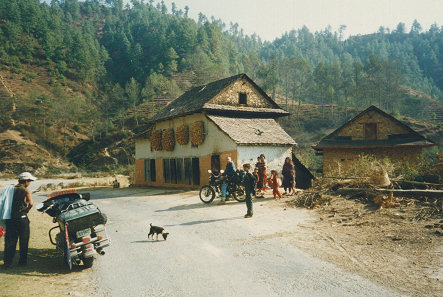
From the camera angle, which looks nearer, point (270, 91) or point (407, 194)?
point (407, 194)

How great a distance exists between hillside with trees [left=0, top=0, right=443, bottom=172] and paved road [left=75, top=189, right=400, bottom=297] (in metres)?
57.1

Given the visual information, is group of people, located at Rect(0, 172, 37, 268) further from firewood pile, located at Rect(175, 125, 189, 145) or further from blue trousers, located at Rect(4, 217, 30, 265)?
firewood pile, located at Rect(175, 125, 189, 145)

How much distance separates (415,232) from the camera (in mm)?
7914

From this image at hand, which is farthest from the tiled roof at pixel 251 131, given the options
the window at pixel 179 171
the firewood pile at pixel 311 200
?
the firewood pile at pixel 311 200

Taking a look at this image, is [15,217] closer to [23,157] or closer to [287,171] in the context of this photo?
[287,171]

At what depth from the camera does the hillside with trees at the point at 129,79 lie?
246 feet

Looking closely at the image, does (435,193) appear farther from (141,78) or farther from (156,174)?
(141,78)

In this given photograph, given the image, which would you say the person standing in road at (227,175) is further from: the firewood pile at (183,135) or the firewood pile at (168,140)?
the firewood pile at (168,140)

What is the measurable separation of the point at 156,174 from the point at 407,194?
64.7 ft

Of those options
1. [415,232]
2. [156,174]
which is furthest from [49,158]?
[415,232]

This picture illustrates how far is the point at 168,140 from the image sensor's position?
2439 centimetres

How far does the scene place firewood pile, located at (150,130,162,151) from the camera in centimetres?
2584

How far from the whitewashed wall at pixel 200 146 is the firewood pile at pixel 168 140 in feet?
1.05

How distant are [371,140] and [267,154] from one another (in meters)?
13.4
